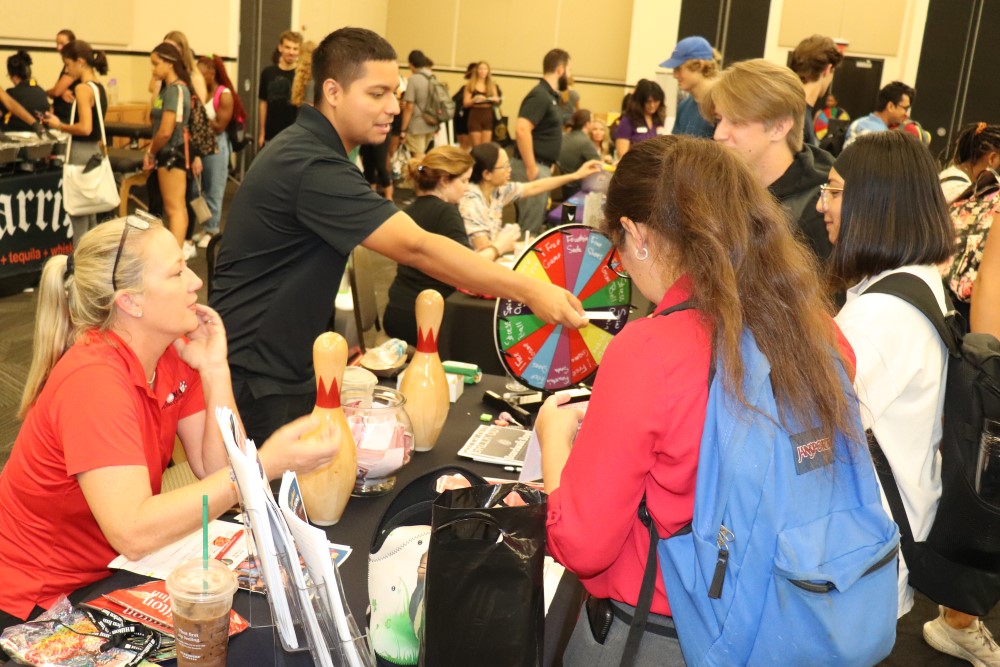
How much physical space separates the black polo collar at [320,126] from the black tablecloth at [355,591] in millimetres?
913

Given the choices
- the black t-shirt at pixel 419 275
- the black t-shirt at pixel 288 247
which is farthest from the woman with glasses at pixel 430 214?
the black t-shirt at pixel 288 247

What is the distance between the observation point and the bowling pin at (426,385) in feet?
7.36

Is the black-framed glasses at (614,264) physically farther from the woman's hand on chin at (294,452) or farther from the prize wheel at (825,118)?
the prize wheel at (825,118)

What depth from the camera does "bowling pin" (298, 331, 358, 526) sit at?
5.85 ft

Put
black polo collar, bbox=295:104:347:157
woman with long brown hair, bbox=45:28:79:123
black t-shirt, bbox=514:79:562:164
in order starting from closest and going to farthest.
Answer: black polo collar, bbox=295:104:347:157 < black t-shirt, bbox=514:79:562:164 < woman with long brown hair, bbox=45:28:79:123

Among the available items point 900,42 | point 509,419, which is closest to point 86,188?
point 509,419

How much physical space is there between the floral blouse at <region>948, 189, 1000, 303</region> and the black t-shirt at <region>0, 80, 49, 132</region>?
7293mm

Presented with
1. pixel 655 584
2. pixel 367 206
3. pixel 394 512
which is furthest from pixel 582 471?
pixel 367 206

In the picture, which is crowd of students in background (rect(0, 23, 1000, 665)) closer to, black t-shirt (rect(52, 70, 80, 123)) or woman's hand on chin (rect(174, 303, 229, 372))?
woman's hand on chin (rect(174, 303, 229, 372))

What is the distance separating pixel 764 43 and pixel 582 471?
477 inches

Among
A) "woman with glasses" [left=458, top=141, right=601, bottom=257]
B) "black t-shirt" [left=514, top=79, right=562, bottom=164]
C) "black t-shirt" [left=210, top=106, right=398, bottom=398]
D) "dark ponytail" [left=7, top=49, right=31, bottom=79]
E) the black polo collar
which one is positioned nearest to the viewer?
"black t-shirt" [left=210, top=106, right=398, bottom=398]

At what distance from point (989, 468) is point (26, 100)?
811cm

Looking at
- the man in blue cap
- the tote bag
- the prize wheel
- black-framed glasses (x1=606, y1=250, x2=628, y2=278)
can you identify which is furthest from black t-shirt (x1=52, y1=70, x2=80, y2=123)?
black-framed glasses (x1=606, y1=250, x2=628, y2=278)

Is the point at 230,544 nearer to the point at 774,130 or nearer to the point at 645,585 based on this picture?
the point at 645,585
